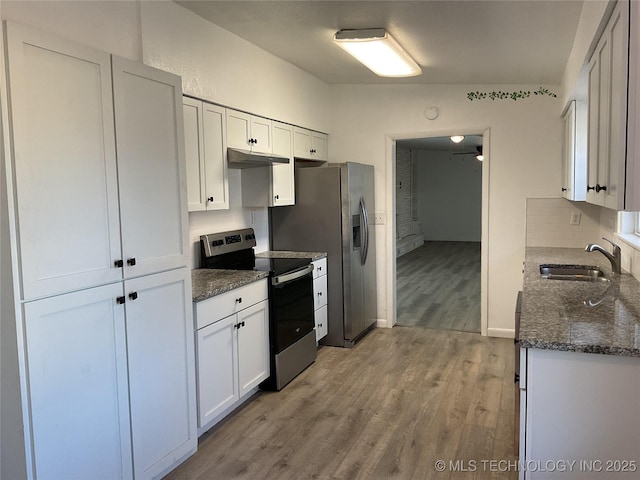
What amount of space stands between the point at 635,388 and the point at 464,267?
24.7 feet

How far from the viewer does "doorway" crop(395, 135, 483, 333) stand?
759cm

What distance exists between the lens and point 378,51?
3.59 m

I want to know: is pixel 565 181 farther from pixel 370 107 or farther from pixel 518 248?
pixel 370 107

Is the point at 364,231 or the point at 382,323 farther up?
the point at 364,231

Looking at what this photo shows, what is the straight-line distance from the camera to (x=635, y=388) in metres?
1.73

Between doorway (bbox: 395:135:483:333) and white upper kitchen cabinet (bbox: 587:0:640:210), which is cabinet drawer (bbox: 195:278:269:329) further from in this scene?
doorway (bbox: 395:135:483:333)

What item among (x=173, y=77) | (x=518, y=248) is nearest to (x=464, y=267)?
(x=518, y=248)

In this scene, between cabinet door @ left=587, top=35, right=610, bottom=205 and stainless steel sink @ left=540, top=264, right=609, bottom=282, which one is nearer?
cabinet door @ left=587, top=35, right=610, bottom=205

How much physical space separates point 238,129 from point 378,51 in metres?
1.12

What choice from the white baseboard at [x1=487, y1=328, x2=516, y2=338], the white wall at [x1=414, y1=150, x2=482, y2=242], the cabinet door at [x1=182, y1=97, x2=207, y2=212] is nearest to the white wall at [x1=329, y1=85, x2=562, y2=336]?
the white baseboard at [x1=487, y1=328, x2=516, y2=338]

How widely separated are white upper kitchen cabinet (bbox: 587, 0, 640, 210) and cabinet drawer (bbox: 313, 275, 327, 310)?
247 centimetres

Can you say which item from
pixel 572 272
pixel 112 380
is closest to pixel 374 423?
pixel 112 380

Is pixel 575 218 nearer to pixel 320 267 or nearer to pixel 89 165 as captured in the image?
pixel 320 267

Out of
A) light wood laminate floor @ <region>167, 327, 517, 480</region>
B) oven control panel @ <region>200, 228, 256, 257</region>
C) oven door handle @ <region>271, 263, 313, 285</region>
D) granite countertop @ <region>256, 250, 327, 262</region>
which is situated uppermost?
oven control panel @ <region>200, 228, 256, 257</region>
